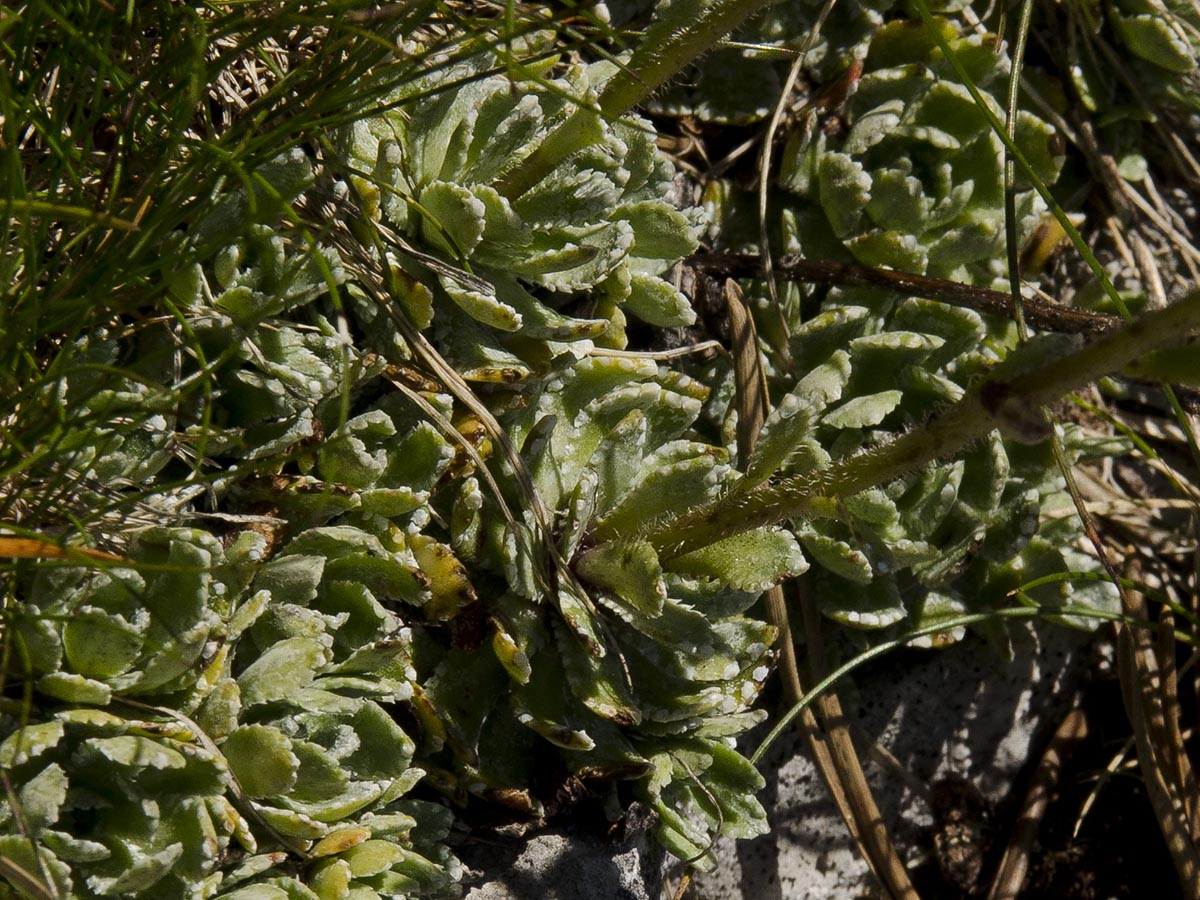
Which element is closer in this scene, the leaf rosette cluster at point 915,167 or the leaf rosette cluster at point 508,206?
the leaf rosette cluster at point 508,206

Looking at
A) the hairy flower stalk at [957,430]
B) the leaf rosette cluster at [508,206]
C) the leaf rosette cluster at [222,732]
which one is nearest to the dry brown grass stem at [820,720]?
the leaf rosette cluster at [508,206]

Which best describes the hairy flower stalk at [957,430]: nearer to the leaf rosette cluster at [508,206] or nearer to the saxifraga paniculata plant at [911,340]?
the saxifraga paniculata plant at [911,340]

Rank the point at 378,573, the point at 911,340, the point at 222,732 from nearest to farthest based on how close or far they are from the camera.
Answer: the point at 222,732
the point at 378,573
the point at 911,340

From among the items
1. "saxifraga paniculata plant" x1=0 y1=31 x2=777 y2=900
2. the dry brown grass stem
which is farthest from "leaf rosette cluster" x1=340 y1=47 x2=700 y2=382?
the dry brown grass stem

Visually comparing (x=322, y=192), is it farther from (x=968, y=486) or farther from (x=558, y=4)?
(x=968, y=486)

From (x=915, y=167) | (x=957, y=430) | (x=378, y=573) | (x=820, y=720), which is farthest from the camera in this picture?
(x=915, y=167)

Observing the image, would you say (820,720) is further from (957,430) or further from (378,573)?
(957,430)

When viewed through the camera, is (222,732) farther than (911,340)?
No

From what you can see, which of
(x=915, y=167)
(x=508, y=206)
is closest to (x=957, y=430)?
(x=508, y=206)

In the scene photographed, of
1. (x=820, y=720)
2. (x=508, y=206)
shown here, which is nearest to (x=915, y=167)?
(x=508, y=206)

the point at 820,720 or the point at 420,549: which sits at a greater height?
the point at 420,549

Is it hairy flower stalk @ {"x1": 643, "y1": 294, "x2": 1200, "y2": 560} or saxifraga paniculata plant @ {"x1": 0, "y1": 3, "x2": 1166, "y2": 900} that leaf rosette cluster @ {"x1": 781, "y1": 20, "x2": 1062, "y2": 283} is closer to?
saxifraga paniculata plant @ {"x1": 0, "y1": 3, "x2": 1166, "y2": 900}

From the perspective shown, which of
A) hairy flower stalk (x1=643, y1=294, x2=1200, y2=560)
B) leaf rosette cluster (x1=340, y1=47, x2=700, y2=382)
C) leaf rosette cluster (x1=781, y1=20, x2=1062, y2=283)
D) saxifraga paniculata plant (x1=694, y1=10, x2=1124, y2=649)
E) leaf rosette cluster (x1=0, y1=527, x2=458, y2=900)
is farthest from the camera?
leaf rosette cluster (x1=781, y1=20, x2=1062, y2=283)

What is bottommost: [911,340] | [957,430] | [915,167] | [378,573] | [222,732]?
[222,732]
